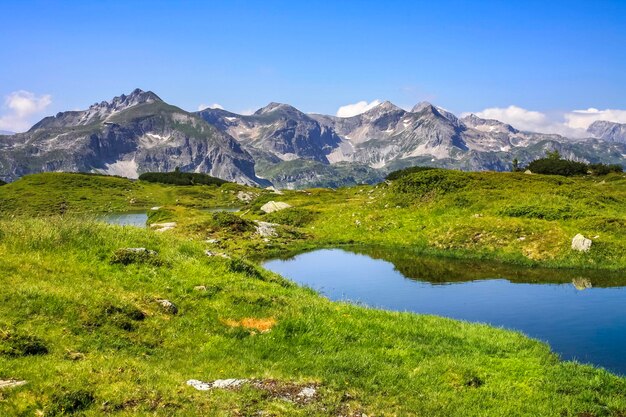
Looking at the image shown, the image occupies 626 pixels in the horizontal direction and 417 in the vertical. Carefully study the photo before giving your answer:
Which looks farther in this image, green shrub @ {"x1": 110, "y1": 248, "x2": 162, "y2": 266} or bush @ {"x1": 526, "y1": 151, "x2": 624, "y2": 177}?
Answer: bush @ {"x1": 526, "y1": 151, "x2": 624, "y2": 177}

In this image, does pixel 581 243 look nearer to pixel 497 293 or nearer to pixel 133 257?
pixel 497 293

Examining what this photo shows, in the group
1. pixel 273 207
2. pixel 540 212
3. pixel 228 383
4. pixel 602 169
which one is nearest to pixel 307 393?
pixel 228 383

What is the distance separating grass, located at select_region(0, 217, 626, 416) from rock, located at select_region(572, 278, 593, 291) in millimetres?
16118

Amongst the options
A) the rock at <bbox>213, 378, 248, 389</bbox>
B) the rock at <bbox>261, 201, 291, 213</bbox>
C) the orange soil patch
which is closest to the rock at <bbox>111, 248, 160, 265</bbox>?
the orange soil patch

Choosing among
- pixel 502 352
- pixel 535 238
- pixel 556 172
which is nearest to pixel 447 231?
pixel 535 238

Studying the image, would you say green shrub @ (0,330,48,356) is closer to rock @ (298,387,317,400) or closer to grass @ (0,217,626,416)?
grass @ (0,217,626,416)

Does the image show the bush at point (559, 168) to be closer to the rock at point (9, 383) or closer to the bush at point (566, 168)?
the bush at point (566, 168)

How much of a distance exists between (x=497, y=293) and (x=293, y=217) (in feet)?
153

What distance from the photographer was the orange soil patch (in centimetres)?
2059

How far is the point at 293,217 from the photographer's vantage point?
7781cm

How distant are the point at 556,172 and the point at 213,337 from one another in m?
118

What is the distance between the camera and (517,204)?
58812 millimetres

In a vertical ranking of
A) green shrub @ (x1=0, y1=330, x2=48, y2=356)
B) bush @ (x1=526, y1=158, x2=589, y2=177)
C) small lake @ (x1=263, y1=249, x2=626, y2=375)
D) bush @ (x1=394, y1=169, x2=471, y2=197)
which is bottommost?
small lake @ (x1=263, y1=249, x2=626, y2=375)

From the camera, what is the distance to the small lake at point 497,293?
82.7 feet
